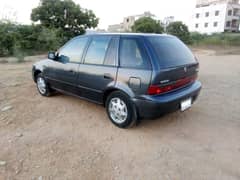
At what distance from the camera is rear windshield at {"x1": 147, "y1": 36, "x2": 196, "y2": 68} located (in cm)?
253

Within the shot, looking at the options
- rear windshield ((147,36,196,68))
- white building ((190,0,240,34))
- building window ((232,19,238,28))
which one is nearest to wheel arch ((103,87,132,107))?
rear windshield ((147,36,196,68))

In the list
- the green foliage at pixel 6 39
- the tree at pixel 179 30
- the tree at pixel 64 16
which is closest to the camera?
the green foliage at pixel 6 39

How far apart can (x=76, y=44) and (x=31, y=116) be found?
1647 mm

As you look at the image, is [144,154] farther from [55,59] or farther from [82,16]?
[82,16]

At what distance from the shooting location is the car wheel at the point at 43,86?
4.18 m

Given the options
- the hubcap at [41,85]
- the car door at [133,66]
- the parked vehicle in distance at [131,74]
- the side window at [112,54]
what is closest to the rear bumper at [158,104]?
the parked vehicle in distance at [131,74]

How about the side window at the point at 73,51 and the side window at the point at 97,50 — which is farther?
the side window at the point at 73,51

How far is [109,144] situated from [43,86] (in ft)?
8.42

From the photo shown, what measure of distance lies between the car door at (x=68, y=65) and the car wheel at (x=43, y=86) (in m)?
0.40

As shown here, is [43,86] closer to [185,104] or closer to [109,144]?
[109,144]

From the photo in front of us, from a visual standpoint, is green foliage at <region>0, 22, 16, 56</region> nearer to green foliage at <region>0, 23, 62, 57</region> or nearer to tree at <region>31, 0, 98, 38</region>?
green foliage at <region>0, 23, 62, 57</region>

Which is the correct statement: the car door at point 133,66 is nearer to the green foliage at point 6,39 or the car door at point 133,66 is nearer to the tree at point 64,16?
the green foliage at point 6,39

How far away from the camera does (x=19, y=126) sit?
3008 millimetres

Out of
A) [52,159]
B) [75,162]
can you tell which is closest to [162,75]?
[75,162]
